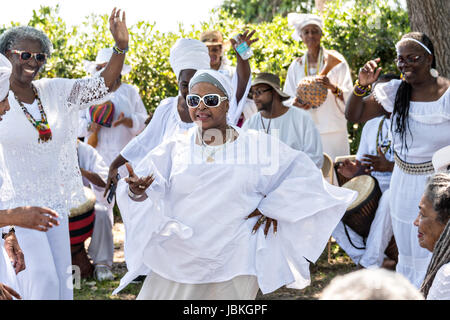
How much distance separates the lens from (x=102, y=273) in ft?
26.2

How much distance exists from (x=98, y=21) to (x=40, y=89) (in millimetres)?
7349

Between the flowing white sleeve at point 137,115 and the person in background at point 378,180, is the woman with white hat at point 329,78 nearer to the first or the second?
the person in background at point 378,180

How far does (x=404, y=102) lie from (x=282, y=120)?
1886 millimetres

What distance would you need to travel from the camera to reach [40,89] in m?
5.08

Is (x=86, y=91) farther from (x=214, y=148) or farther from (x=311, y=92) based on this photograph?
(x=311, y=92)

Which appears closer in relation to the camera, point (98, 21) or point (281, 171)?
point (281, 171)

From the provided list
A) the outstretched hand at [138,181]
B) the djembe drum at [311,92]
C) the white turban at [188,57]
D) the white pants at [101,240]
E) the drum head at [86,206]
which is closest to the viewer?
the outstretched hand at [138,181]

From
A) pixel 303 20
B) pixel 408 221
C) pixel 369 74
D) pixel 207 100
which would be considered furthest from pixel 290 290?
pixel 303 20

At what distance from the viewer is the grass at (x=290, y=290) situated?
23.8 feet

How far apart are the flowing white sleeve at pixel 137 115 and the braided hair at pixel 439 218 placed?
5.57 m

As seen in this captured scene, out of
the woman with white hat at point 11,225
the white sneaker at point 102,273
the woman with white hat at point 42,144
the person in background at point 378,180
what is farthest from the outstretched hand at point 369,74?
the white sneaker at point 102,273

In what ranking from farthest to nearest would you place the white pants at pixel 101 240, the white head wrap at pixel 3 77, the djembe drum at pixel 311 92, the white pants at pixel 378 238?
1. the djembe drum at pixel 311 92
2. the white pants at pixel 101 240
3. the white pants at pixel 378 238
4. the white head wrap at pixel 3 77
